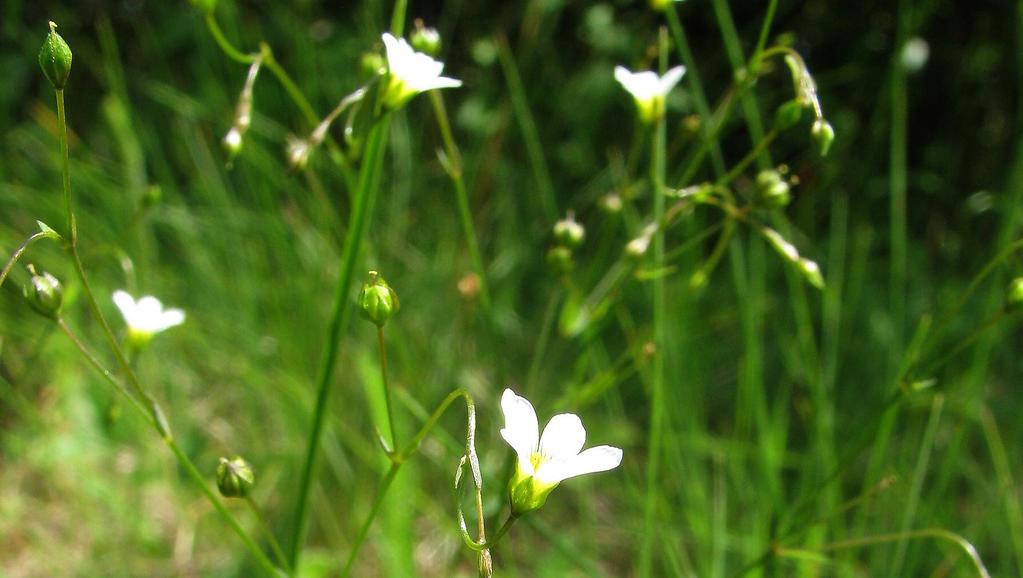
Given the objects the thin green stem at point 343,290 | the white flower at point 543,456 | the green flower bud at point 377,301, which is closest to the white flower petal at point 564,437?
the white flower at point 543,456

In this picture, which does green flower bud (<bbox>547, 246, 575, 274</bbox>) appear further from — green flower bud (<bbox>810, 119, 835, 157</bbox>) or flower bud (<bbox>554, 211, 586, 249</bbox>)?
green flower bud (<bbox>810, 119, 835, 157</bbox>)

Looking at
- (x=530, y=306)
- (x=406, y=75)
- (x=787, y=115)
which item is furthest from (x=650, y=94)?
(x=530, y=306)

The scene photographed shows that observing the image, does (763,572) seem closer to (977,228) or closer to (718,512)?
(718,512)

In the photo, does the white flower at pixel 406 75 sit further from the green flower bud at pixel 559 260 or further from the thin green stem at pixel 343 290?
the green flower bud at pixel 559 260

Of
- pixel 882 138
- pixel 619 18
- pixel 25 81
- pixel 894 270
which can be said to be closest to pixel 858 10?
pixel 882 138

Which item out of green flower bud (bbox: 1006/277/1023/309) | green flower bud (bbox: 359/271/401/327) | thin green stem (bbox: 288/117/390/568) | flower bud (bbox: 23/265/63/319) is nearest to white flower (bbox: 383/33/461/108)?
thin green stem (bbox: 288/117/390/568)

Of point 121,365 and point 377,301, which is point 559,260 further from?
point 121,365
